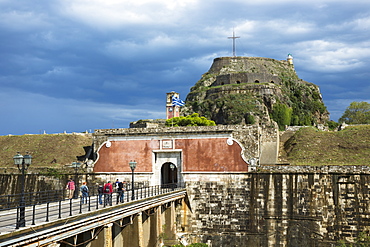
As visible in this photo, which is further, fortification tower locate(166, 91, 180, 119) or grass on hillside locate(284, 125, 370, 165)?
fortification tower locate(166, 91, 180, 119)

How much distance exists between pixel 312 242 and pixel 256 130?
8560 mm

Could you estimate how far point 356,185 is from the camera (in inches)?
1001

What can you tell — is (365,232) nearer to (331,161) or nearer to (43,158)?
(331,161)

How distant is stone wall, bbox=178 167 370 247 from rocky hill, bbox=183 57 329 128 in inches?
833

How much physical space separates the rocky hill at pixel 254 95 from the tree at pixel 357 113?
564 cm

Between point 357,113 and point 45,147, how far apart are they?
46086 mm

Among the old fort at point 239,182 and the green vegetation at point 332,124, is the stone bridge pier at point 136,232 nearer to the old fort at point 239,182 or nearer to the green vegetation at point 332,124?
the old fort at point 239,182

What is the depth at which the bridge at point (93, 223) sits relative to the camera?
11.4 m

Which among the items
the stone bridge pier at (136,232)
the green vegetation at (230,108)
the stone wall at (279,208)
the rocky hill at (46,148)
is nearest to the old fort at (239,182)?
the stone wall at (279,208)

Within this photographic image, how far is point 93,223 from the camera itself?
49.4 ft

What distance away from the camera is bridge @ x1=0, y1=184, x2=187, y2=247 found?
11445 mm

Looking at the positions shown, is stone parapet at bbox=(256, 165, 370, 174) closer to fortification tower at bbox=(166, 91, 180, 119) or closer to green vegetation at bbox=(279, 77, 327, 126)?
fortification tower at bbox=(166, 91, 180, 119)

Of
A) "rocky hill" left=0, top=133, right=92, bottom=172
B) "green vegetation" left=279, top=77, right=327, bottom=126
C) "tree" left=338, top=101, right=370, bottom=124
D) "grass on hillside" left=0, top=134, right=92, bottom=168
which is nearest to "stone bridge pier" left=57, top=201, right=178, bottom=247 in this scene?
"rocky hill" left=0, top=133, right=92, bottom=172

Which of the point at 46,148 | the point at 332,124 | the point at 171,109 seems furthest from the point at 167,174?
the point at 332,124
